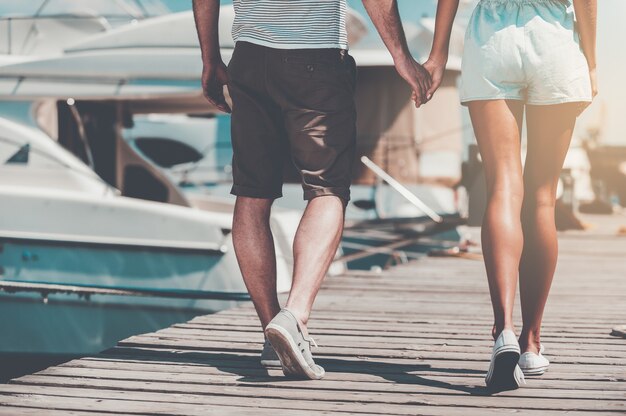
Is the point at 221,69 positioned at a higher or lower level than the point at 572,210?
higher

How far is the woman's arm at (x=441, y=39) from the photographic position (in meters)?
3.18

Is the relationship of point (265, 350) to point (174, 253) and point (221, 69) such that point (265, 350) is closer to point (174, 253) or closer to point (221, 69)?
point (221, 69)

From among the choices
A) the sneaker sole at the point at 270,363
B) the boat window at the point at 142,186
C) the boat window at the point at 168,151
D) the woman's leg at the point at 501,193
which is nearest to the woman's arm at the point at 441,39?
the woman's leg at the point at 501,193

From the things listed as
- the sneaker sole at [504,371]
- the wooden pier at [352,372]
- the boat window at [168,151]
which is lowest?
the boat window at [168,151]

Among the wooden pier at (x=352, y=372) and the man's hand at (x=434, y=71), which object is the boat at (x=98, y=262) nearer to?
the wooden pier at (x=352, y=372)

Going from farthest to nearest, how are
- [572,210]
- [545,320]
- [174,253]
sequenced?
[572,210]
[174,253]
[545,320]

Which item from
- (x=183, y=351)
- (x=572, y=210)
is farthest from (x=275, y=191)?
(x=572, y=210)

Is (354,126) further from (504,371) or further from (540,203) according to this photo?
(504,371)

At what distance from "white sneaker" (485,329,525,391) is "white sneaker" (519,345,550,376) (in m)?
0.32

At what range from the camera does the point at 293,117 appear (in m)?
3.19

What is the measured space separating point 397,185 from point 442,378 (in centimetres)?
1190

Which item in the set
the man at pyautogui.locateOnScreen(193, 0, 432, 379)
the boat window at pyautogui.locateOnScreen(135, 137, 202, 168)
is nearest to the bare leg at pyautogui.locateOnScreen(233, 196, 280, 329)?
the man at pyautogui.locateOnScreen(193, 0, 432, 379)

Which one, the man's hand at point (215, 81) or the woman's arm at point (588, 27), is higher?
the woman's arm at point (588, 27)

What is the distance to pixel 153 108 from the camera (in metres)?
9.78
